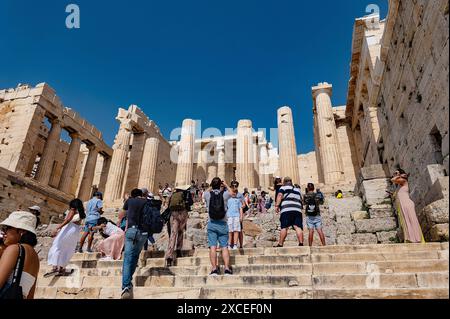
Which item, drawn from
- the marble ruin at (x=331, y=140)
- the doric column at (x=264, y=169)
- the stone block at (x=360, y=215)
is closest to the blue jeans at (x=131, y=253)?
the marble ruin at (x=331, y=140)

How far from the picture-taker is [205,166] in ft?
112

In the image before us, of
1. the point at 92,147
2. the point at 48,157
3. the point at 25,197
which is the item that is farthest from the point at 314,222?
the point at 92,147

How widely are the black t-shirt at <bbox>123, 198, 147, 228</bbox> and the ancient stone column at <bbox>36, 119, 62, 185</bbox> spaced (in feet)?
67.2

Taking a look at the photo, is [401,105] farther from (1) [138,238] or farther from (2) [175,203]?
(1) [138,238]

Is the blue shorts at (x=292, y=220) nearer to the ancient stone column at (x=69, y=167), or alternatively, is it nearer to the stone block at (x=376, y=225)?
the stone block at (x=376, y=225)

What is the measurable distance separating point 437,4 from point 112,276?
8.58 metres

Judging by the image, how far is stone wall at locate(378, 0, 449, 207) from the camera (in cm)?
628

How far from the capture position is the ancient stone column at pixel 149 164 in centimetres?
2491

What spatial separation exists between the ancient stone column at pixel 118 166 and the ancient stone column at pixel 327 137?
1593 centimetres

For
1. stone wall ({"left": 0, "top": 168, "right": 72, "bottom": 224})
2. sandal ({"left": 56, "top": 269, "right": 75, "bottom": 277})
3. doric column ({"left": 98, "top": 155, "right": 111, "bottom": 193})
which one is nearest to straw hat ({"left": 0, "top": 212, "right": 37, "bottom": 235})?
Result: sandal ({"left": 56, "top": 269, "right": 75, "bottom": 277})

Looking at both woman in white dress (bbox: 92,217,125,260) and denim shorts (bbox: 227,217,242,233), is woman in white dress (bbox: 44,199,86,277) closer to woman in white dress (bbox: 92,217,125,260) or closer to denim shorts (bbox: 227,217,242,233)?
woman in white dress (bbox: 92,217,125,260)

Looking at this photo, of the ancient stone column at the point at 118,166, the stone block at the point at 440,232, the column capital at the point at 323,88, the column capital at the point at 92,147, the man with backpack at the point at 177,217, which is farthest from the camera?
the column capital at the point at 92,147

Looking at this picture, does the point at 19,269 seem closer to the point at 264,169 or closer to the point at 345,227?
the point at 345,227

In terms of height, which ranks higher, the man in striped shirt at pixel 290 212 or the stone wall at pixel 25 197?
the stone wall at pixel 25 197
